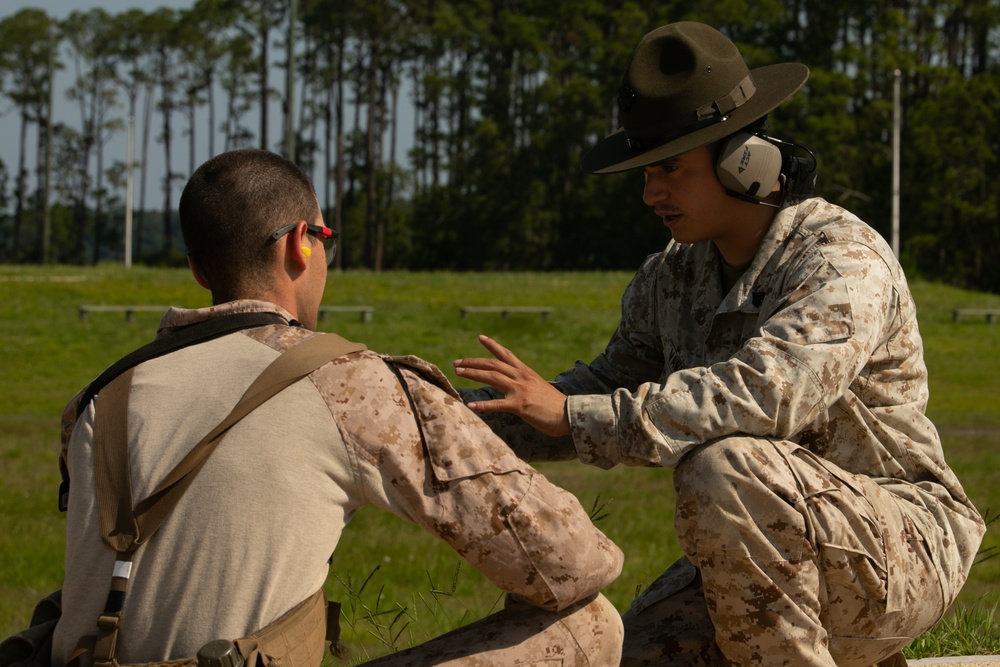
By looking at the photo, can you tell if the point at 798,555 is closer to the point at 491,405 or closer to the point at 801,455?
the point at 801,455

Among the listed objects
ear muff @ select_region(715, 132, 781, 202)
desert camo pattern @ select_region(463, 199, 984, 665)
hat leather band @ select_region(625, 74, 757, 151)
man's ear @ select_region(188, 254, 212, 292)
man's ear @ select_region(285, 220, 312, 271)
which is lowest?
desert camo pattern @ select_region(463, 199, 984, 665)

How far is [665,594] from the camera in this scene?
12.0 feet

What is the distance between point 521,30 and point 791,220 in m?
57.6

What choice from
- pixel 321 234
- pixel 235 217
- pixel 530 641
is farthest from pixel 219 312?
pixel 530 641

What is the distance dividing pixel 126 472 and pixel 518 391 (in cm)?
103

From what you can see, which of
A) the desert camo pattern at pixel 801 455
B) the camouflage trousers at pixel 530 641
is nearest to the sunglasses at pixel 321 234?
the desert camo pattern at pixel 801 455

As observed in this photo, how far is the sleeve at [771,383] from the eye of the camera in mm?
2953

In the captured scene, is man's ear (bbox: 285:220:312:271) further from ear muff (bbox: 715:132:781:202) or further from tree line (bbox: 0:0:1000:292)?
tree line (bbox: 0:0:1000:292)

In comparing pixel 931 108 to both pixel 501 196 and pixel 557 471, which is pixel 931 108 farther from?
pixel 557 471

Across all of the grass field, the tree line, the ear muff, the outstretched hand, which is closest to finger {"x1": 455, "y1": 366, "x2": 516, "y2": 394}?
the outstretched hand

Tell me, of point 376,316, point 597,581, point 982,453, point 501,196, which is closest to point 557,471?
point 982,453

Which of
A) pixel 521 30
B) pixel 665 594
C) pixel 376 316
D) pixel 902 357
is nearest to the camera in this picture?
pixel 902 357

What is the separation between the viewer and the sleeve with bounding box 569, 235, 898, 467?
9.69 feet

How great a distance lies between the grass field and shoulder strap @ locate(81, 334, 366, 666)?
3.87 ft
